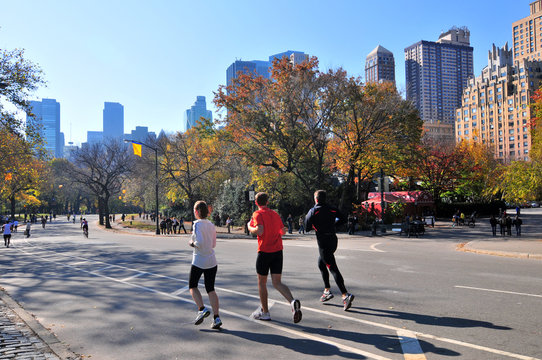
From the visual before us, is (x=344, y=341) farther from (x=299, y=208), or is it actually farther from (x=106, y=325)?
(x=299, y=208)

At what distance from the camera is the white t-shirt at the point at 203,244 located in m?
5.54

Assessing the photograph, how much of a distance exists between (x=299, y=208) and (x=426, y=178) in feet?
57.3

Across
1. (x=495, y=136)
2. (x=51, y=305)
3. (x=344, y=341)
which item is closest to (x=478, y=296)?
(x=344, y=341)

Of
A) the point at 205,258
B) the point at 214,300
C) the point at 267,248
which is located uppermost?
the point at 267,248

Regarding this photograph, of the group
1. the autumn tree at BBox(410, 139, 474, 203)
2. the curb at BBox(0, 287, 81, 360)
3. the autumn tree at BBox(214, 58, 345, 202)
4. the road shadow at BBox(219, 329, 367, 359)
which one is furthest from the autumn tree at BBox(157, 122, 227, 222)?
the road shadow at BBox(219, 329, 367, 359)

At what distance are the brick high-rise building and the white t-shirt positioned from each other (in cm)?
15170

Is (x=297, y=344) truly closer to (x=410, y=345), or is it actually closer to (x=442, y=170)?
(x=410, y=345)

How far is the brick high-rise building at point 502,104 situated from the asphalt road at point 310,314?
147332mm

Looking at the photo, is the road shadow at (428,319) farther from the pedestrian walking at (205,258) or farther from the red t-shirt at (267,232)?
the pedestrian walking at (205,258)

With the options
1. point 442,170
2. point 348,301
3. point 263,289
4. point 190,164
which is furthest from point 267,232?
point 442,170

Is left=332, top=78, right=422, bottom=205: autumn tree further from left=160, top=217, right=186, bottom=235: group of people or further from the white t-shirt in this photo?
the white t-shirt

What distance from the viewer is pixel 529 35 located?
188625 mm

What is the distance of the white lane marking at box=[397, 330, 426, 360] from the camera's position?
4392 millimetres

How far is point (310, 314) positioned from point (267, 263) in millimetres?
1211
